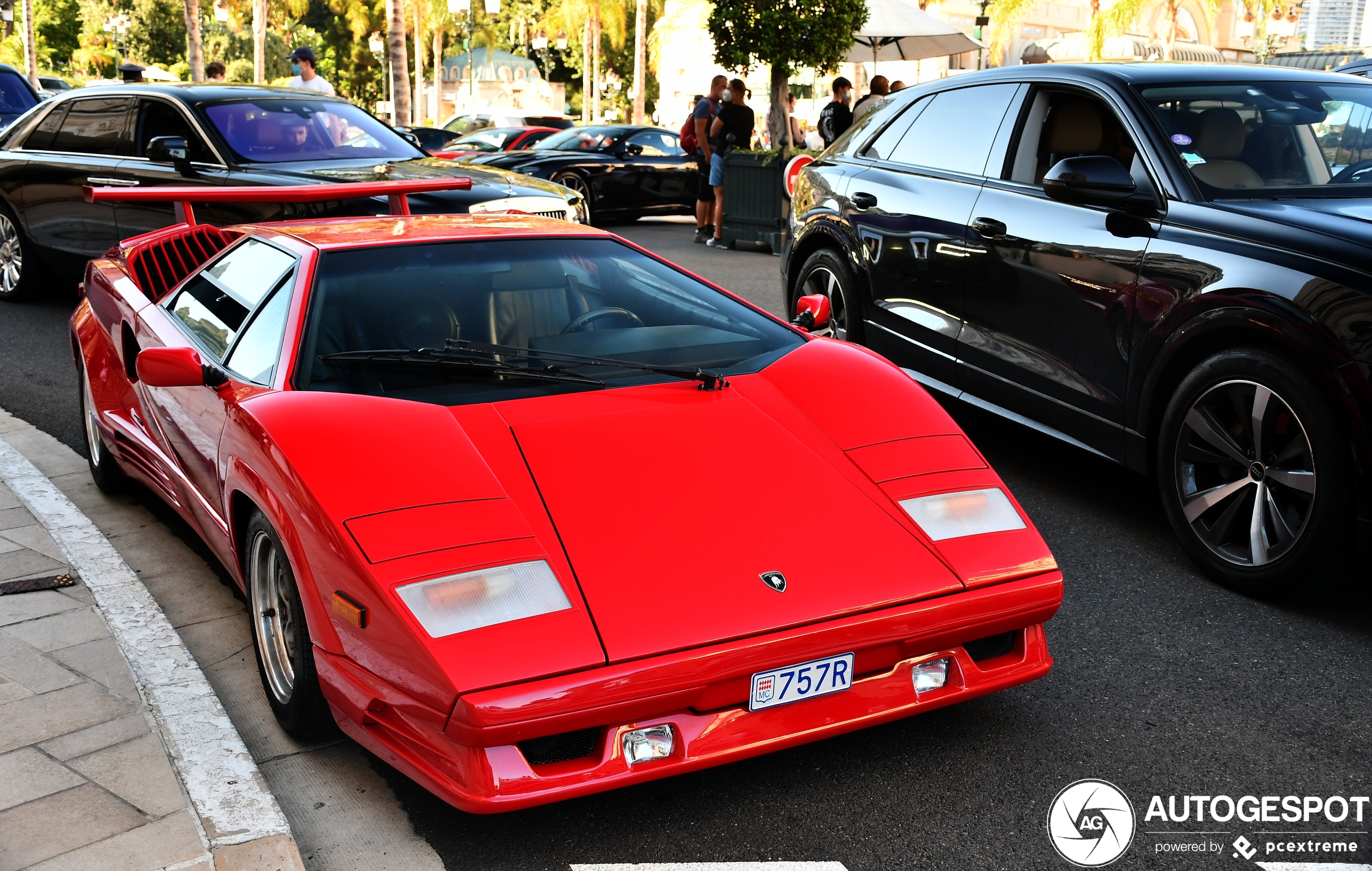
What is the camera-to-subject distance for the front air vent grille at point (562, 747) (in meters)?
2.54

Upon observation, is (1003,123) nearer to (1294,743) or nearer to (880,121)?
(880,121)

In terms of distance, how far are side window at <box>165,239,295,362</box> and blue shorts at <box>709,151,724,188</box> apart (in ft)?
34.2

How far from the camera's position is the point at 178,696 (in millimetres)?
3273

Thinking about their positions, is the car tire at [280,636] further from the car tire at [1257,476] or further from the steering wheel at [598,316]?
the car tire at [1257,476]

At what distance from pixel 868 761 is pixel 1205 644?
1283 millimetres

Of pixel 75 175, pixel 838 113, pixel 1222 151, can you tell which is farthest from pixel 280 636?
pixel 838 113

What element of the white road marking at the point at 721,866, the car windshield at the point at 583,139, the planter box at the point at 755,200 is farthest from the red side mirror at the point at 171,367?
the car windshield at the point at 583,139

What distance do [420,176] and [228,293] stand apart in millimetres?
4289

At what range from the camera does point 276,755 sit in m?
3.12

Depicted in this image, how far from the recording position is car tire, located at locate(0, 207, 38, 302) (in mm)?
9531

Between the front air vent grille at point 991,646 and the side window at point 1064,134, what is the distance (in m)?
2.42

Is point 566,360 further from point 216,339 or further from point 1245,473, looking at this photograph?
point 1245,473

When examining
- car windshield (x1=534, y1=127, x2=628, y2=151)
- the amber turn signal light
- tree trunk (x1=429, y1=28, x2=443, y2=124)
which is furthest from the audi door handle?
tree trunk (x1=429, y1=28, x2=443, y2=124)

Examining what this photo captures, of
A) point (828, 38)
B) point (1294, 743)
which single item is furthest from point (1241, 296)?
point (828, 38)
